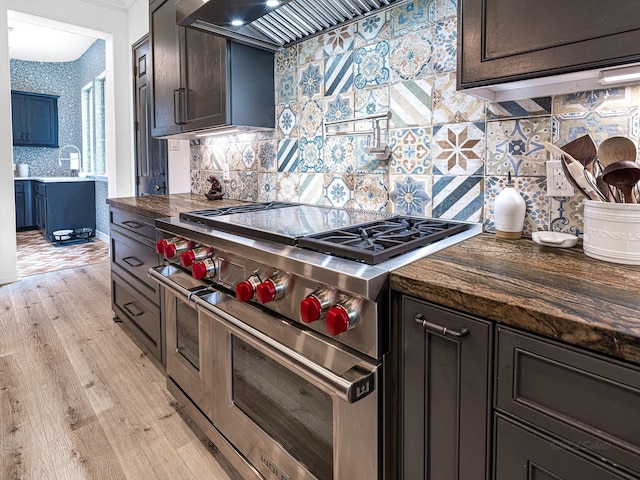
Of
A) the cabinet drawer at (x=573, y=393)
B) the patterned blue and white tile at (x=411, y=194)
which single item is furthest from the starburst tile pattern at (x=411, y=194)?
the cabinet drawer at (x=573, y=393)

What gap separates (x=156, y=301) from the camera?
2123 mm

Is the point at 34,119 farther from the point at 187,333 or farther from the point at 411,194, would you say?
the point at 411,194

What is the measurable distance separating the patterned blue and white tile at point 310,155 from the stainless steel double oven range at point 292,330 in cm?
36

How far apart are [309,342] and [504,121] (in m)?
0.96

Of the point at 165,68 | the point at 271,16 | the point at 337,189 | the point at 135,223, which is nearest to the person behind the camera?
the point at 271,16

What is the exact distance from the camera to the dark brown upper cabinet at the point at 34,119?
6660 millimetres

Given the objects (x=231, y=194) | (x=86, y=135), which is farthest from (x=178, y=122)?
(x=86, y=135)

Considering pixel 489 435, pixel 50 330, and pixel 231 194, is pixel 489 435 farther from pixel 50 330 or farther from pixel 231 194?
pixel 50 330

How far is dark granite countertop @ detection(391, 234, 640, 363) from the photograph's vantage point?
0.61 metres

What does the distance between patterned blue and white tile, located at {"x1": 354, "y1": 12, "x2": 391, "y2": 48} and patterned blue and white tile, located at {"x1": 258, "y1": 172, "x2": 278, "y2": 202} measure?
87 centimetres

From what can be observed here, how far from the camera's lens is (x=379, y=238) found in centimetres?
115

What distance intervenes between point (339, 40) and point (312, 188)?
70cm

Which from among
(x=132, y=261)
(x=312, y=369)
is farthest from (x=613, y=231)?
(x=132, y=261)

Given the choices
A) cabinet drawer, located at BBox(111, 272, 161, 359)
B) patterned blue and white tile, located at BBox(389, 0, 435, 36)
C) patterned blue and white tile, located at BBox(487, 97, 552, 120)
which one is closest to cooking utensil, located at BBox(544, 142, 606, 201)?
patterned blue and white tile, located at BBox(487, 97, 552, 120)
